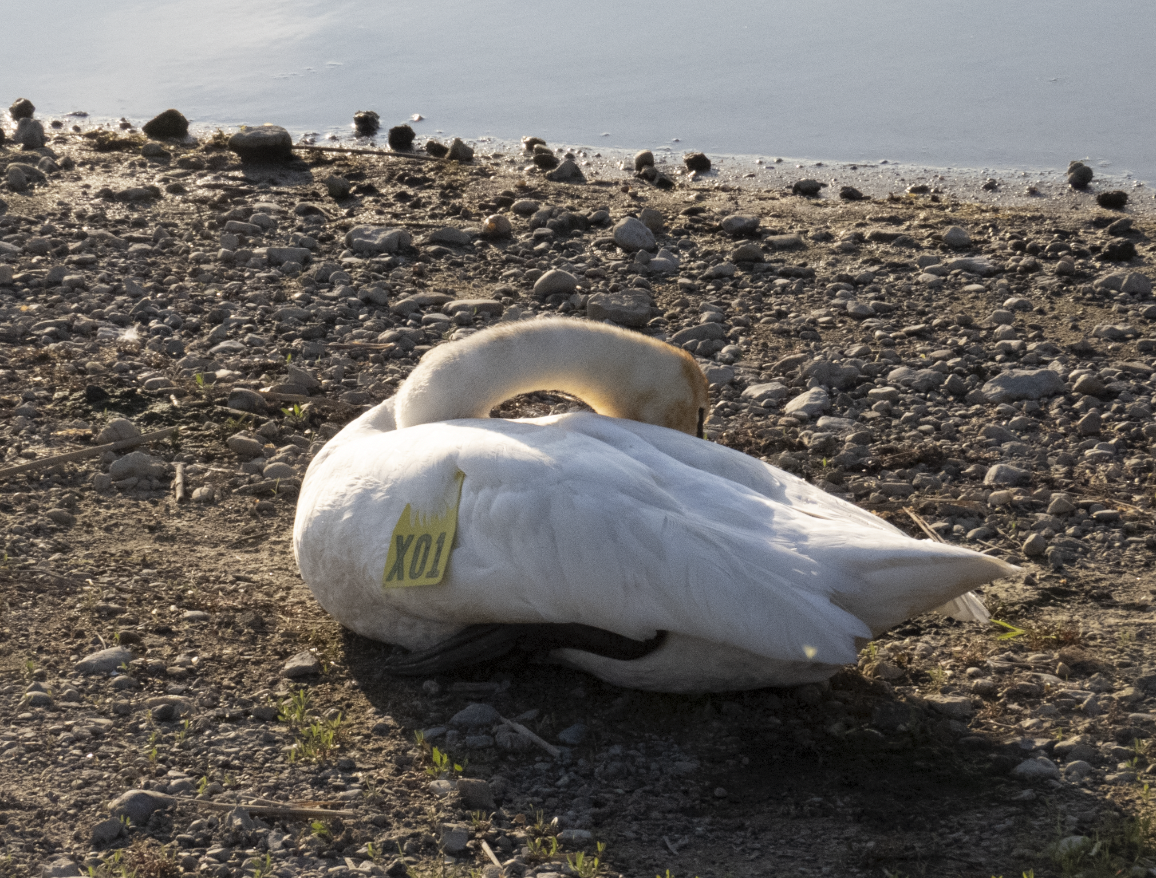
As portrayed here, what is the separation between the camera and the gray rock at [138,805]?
322 cm

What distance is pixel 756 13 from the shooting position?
14.8m

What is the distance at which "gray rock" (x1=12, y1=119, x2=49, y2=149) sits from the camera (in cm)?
1023

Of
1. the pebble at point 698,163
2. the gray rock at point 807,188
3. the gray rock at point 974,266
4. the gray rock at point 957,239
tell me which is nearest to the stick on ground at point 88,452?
the gray rock at point 974,266

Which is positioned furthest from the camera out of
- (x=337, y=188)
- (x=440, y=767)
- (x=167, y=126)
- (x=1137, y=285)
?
(x=167, y=126)

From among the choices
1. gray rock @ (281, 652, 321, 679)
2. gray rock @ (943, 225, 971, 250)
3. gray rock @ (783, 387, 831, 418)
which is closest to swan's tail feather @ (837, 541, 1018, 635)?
gray rock @ (281, 652, 321, 679)

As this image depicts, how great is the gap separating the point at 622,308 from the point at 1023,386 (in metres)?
2.11

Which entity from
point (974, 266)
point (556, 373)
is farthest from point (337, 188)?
point (556, 373)

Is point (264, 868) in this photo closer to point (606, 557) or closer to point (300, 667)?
point (300, 667)

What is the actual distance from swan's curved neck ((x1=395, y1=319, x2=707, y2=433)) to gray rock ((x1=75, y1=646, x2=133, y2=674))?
1203 mm

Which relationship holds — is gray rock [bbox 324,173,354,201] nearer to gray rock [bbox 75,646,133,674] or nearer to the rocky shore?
the rocky shore

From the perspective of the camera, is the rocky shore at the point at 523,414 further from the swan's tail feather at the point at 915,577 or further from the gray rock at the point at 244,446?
the swan's tail feather at the point at 915,577

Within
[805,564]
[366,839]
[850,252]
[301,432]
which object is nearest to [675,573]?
[805,564]

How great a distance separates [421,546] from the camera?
11.8 ft

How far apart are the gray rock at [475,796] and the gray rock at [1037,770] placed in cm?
138
